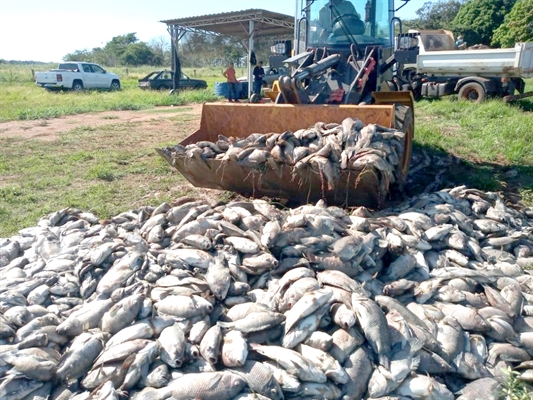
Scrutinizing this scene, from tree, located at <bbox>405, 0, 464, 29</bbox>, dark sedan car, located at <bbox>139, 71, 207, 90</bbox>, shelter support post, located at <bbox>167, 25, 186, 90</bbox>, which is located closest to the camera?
shelter support post, located at <bbox>167, 25, 186, 90</bbox>

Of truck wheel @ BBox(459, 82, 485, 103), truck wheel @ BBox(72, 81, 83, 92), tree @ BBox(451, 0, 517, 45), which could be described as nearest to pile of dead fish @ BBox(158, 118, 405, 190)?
truck wheel @ BBox(459, 82, 485, 103)

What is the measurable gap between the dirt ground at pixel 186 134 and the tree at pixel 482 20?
26.1 m

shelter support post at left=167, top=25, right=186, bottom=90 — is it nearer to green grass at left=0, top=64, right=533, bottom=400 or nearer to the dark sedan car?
the dark sedan car

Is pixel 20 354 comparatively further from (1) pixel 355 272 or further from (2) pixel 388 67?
(2) pixel 388 67

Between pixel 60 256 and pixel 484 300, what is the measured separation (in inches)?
154

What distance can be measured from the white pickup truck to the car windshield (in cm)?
1969

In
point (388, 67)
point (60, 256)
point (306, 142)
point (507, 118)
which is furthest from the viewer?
point (507, 118)

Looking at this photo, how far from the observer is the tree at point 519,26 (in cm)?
3042

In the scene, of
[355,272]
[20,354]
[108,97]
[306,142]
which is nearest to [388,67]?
[306,142]

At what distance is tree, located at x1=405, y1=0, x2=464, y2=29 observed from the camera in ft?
153

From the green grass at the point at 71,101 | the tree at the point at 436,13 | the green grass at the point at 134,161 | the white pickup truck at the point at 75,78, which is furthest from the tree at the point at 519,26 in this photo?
the white pickup truck at the point at 75,78

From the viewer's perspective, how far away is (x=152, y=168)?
348 inches

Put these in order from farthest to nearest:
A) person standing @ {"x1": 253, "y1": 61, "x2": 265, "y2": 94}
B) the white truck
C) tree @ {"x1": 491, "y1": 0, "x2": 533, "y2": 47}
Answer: tree @ {"x1": 491, "y1": 0, "x2": 533, "y2": 47} < person standing @ {"x1": 253, "y1": 61, "x2": 265, "y2": 94} < the white truck

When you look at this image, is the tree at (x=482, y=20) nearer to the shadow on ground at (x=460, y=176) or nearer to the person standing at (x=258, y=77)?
the person standing at (x=258, y=77)
